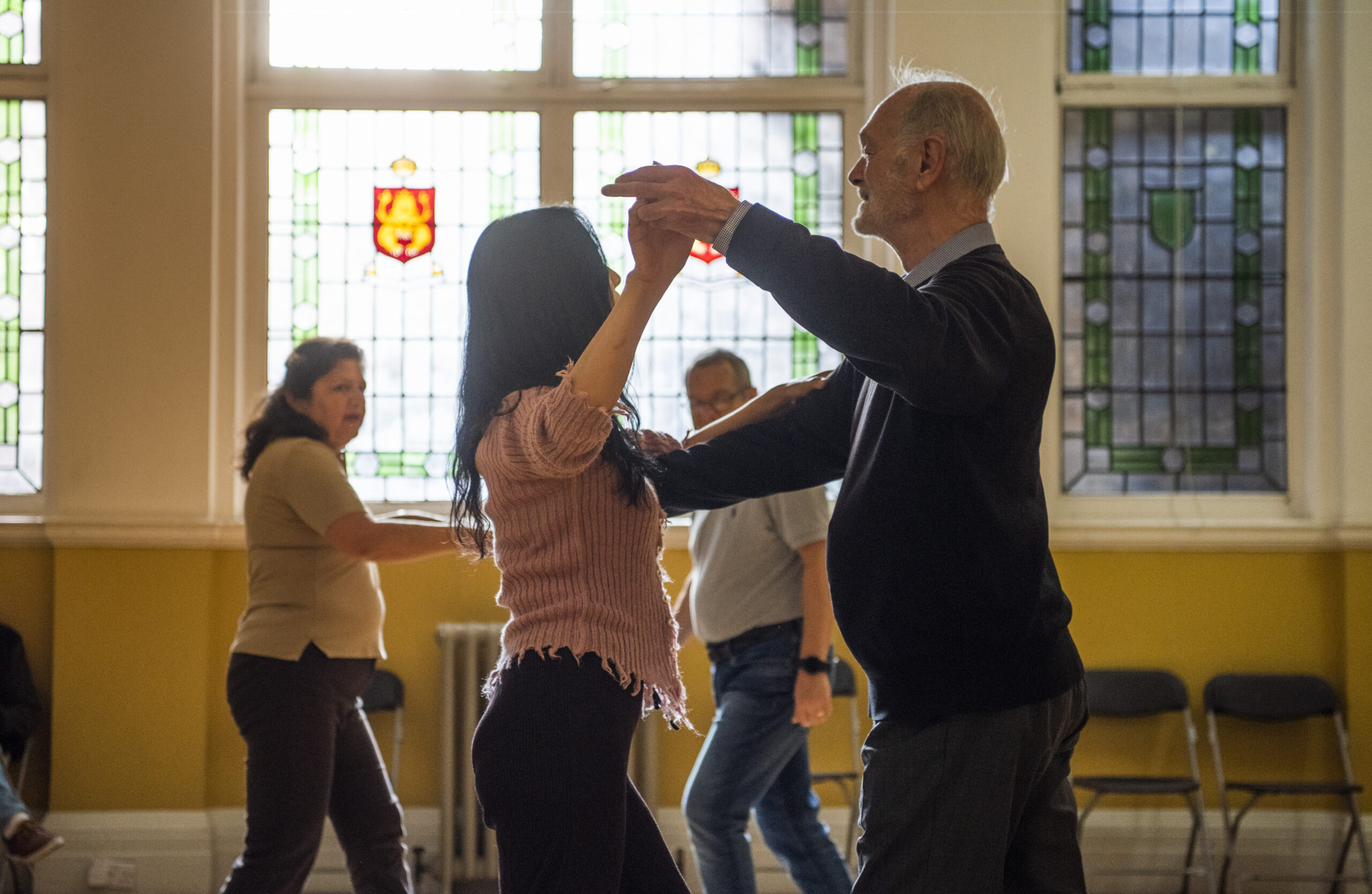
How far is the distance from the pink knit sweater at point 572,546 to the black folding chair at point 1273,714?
299 cm

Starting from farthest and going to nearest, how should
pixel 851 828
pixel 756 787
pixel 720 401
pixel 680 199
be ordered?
pixel 851 828 → pixel 720 401 → pixel 756 787 → pixel 680 199

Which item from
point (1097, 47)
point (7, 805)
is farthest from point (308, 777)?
point (1097, 47)

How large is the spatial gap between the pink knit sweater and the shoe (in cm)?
232

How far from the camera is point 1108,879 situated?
4012 millimetres

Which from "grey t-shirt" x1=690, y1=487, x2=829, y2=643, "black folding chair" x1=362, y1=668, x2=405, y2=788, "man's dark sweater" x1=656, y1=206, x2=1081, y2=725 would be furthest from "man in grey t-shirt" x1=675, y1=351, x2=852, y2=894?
"black folding chair" x1=362, y1=668, x2=405, y2=788

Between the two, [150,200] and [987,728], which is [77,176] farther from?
[987,728]

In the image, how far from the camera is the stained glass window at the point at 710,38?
14.5ft

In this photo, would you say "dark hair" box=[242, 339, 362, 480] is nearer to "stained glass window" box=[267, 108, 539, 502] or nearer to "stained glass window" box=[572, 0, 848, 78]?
"stained glass window" box=[267, 108, 539, 502]

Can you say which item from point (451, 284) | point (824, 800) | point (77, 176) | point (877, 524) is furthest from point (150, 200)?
point (877, 524)

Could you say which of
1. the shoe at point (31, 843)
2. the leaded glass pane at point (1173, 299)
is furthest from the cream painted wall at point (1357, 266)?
the shoe at point (31, 843)

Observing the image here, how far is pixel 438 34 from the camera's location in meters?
4.43

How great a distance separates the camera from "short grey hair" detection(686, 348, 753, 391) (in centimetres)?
309

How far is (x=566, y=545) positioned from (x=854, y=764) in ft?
9.15

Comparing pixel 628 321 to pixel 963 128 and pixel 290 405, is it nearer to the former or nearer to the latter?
pixel 963 128
